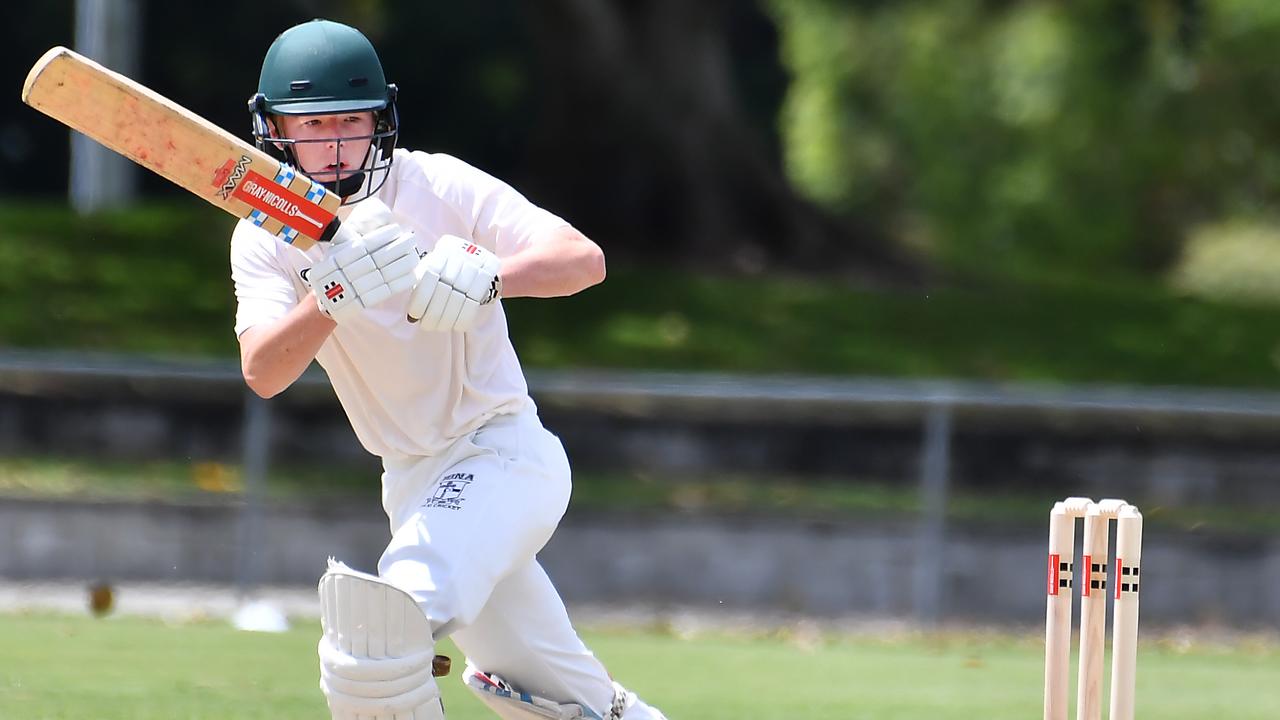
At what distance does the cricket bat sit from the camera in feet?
12.8

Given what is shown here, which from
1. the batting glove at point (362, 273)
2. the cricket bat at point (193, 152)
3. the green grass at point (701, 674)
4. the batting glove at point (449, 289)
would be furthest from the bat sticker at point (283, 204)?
the green grass at point (701, 674)

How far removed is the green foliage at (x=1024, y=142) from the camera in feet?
88.9

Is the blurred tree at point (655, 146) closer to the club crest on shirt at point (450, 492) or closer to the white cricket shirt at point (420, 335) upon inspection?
the white cricket shirt at point (420, 335)

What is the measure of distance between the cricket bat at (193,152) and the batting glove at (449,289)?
0.95 feet

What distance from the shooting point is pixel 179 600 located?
9.86 m

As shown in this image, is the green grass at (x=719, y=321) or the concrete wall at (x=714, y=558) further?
the green grass at (x=719, y=321)

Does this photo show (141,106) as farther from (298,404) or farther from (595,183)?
(595,183)

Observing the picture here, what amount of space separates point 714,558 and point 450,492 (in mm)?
6250

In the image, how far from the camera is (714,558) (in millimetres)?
10234

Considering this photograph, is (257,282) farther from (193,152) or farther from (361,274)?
(361,274)

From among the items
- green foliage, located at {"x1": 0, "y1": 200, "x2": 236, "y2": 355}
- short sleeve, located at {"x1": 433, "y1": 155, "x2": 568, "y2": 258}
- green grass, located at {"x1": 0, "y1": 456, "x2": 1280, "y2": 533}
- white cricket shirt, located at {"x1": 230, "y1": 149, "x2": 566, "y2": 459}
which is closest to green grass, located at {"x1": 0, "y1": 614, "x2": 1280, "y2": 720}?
green grass, located at {"x1": 0, "y1": 456, "x2": 1280, "y2": 533}

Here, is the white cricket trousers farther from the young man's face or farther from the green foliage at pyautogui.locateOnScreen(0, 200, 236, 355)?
the green foliage at pyautogui.locateOnScreen(0, 200, 236, 355)

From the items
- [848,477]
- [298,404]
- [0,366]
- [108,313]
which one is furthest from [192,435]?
[848,477]

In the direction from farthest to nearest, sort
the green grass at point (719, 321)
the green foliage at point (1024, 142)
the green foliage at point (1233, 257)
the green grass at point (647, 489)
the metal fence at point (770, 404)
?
the green foliage at point (1233, 257) → the green foliage at point (1024, 142) → the green grass at point (719, 321) → the green grass at point (647, 489) → the metal fence at point (770, 404)
